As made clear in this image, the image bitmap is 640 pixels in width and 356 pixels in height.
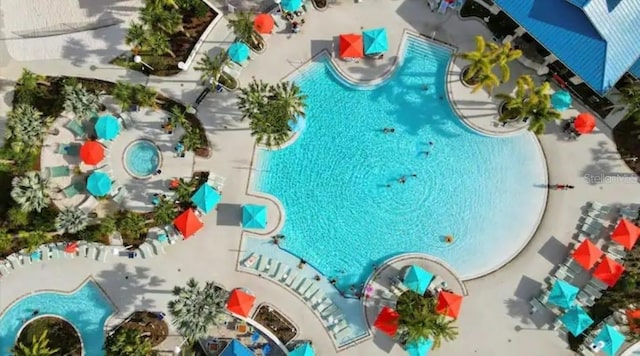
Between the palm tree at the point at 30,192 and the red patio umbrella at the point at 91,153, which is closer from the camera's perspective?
the palm tree at the point at 30,192

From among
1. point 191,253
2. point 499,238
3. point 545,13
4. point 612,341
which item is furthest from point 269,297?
point 545,13

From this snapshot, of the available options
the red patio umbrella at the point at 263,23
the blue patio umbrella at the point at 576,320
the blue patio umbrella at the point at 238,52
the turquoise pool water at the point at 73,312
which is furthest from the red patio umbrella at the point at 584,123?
the turquoise pool water at the point at 73,312


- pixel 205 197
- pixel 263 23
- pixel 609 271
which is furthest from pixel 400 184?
pixel 609 271

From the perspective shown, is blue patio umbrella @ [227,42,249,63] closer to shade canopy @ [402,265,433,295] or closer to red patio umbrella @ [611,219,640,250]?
shade canopy @ [402,265,433,295]

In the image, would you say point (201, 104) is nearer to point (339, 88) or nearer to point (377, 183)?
point (339, 88)

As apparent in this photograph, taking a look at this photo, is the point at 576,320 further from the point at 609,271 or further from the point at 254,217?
the point at 254,217

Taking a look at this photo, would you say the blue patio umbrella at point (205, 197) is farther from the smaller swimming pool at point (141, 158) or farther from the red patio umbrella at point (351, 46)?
the red patio umbrella at point (351, 46)
